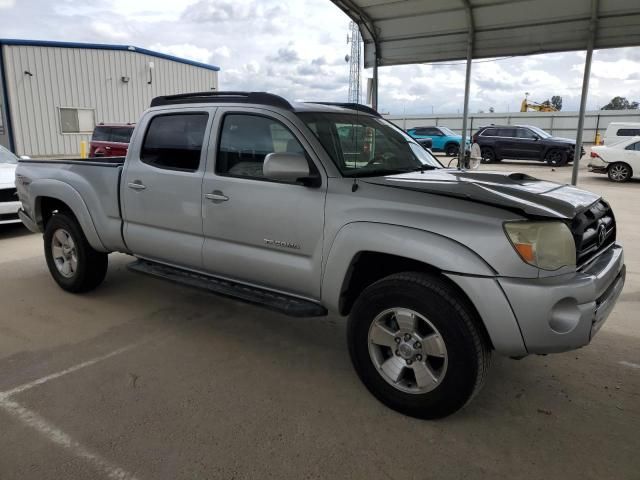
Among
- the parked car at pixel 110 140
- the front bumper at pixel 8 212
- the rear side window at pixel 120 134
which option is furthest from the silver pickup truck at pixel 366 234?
the rear side window at pixel 120 134

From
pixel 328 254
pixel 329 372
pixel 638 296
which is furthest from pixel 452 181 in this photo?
pixel 638 296

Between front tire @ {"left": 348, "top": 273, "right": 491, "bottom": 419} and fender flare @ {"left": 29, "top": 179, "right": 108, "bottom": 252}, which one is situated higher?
fender flare @ {"left": 29, "top": 179, "right": 108, "bottom": 252}

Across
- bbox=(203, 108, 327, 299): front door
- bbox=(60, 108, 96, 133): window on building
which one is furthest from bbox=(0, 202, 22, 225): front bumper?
bbox=(60, 108, 96, 133): window on building

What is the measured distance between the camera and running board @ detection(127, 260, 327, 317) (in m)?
3.27

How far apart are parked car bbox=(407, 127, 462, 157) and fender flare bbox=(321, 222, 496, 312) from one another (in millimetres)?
22389

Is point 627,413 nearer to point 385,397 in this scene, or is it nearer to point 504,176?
point 385,397

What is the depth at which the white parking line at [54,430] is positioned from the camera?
2475 mm

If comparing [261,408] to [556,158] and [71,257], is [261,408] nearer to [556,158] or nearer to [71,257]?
[71,257]

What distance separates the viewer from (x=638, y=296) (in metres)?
5.00

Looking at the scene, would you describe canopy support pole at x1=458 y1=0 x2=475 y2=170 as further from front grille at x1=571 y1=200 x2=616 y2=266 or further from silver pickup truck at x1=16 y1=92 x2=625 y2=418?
front grille at x1=571 y1=200 x2=616 y2=266

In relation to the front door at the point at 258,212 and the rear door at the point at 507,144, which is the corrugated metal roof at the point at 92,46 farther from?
the front door at the point at 258,212

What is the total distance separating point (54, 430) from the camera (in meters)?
2.79

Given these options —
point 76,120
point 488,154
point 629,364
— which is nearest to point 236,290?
point 629,364

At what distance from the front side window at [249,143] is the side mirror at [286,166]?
0.90ft
